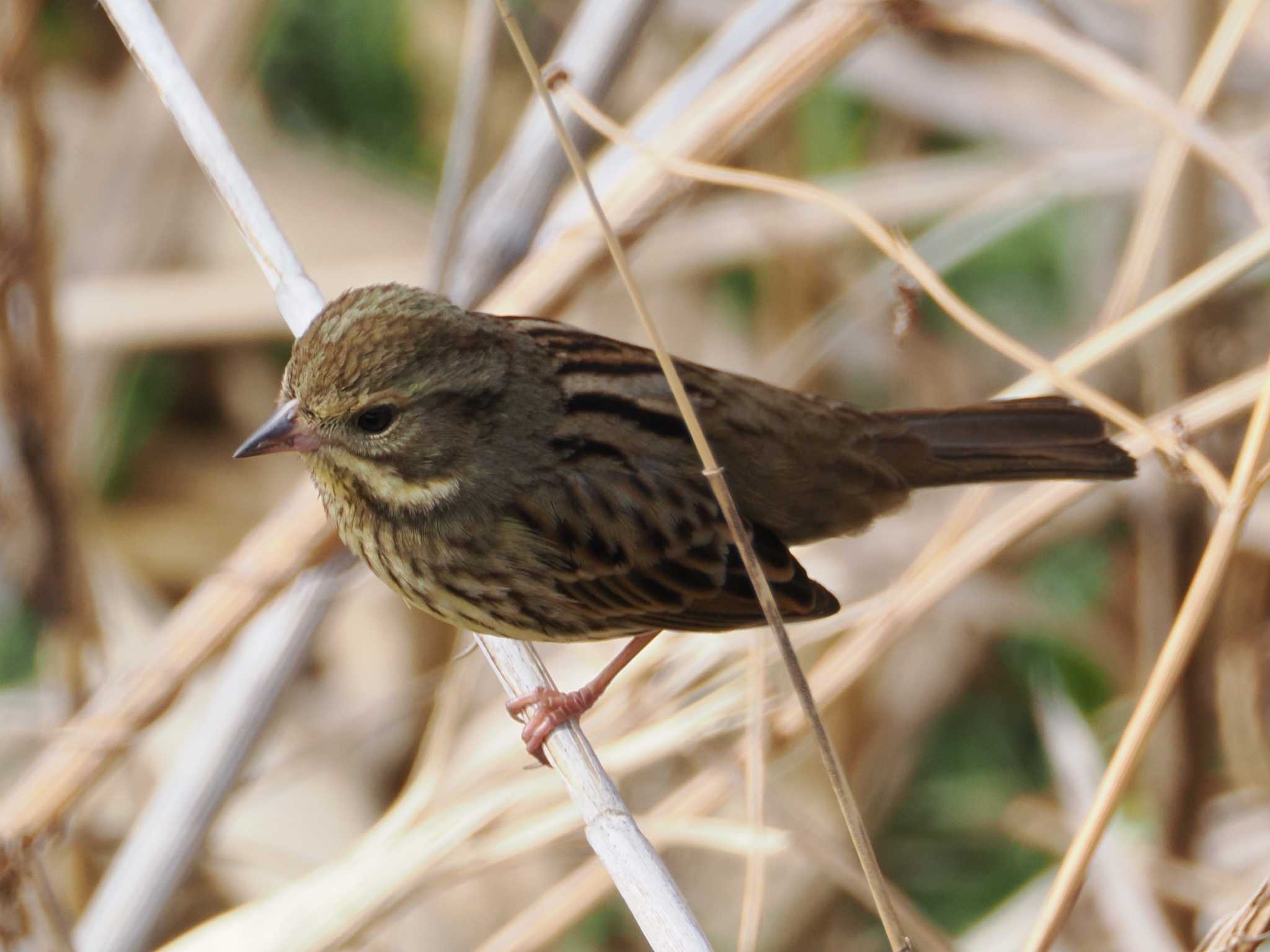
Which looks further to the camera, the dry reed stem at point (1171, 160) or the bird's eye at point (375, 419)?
the dry reed stem at point (1171, 160)

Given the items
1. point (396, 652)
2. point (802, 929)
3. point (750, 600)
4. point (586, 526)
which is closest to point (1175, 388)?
point (750, 600)

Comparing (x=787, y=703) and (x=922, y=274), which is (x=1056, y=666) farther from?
(x=922, y=274)

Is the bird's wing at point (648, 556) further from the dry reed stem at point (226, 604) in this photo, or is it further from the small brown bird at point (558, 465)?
the dry reed stem at point (226, 604)

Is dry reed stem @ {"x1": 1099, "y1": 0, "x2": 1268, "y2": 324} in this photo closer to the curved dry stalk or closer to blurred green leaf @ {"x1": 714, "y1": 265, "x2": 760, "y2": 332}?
the curved dry stalk

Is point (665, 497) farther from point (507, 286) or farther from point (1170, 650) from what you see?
point (1170, 650)

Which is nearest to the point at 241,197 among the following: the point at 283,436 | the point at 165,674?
the point at 283,436

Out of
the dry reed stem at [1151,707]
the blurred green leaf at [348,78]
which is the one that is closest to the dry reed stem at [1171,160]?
the dry reed stem at [1151,707]
